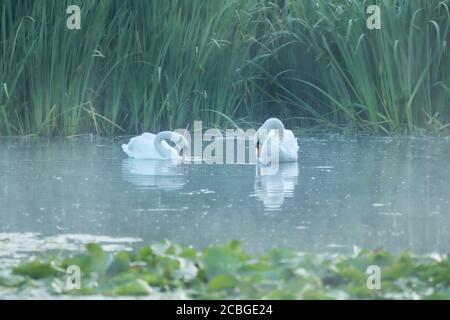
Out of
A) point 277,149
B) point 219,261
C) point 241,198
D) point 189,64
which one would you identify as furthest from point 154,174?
point 219,261

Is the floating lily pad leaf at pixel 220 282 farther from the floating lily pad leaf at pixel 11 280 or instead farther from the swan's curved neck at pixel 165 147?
the swan's curved neck at pixel 165 147

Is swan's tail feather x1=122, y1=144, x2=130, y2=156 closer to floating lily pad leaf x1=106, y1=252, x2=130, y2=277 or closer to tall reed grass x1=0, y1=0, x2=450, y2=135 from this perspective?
tall reed grass x1=0, y1=0, x2=450, y2=135

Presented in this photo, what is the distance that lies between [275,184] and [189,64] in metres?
3.06

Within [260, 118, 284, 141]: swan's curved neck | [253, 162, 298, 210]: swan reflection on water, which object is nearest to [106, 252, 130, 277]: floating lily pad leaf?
[253, 162, 298, 210]: swan reflection on water

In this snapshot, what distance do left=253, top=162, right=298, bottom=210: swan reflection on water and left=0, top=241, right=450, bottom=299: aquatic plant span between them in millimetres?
1985

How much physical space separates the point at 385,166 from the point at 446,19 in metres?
2.76

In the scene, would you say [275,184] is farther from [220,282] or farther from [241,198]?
[220,282]

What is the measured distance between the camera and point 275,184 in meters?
8.24

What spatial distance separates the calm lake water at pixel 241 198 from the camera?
6.18 meters

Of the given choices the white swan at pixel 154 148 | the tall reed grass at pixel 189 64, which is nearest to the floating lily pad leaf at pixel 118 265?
the white swan at pixel 154 148

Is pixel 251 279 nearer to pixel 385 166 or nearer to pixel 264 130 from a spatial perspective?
pixel 385 166

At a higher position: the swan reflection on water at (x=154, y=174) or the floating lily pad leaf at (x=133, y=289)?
the swan reflection on water at (x=154, y=174)

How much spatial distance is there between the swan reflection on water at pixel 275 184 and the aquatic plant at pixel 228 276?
6.51 feet

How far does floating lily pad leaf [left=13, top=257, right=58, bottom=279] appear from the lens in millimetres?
4961
